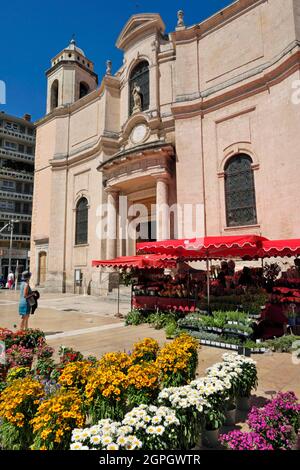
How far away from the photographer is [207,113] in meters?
18.6

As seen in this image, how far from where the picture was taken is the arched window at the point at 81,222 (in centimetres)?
2562

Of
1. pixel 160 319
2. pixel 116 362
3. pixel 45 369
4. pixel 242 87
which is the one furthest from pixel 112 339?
pixel 242 87

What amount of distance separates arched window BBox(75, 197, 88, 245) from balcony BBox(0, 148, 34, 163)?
2570cm

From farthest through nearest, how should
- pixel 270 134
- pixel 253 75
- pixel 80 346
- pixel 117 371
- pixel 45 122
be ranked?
pixel 45 122, pixel 253 75, pixel 270 134, pixel 80 346, pixel 117 371

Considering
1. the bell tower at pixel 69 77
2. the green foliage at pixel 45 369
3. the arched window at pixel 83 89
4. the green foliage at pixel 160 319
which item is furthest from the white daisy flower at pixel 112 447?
the arched window at pixel 83 89

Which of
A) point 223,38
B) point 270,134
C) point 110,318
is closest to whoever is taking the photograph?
point 110,318

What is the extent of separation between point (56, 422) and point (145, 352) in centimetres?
195

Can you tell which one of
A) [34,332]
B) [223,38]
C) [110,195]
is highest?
[223,38]

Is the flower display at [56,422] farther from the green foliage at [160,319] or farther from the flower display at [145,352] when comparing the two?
the green foliage at [160,319]

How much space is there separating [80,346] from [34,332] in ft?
5.73

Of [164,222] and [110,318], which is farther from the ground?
[164,222]

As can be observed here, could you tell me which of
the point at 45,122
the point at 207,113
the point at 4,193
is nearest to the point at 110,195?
the point at 207,113

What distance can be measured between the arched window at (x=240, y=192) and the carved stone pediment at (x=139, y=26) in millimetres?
12637

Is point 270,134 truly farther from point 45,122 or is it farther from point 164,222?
point 45,122
